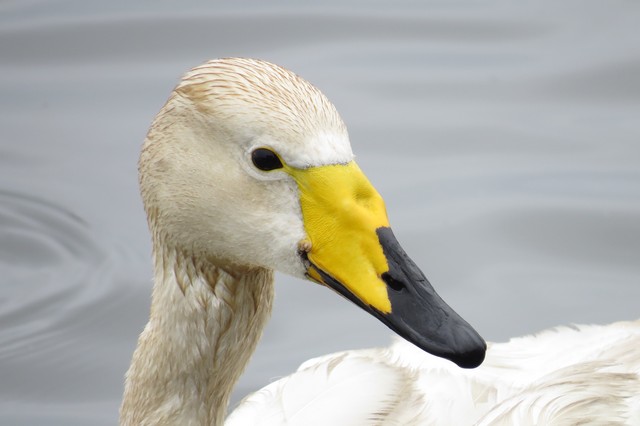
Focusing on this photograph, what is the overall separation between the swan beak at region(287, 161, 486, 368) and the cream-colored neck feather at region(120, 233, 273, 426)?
291mm

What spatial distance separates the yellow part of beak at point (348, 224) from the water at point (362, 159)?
1945 millimetres

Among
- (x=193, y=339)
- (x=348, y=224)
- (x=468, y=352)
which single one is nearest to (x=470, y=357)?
(x=468, y=352)

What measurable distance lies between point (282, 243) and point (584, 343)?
149 cm

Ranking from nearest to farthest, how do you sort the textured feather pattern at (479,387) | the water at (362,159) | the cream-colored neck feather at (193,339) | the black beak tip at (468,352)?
1. the black beak tip at (468,352)
2. the cream-colored neck feather at (193,339)
3. the textured feather pattern at (479,387)
4. the water at (362,159)

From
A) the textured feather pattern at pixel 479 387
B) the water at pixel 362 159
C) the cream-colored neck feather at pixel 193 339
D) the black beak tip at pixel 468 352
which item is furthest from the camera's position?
the water at pixel 362 159

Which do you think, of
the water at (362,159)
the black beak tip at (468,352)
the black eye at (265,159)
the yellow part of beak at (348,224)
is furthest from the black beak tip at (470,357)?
the water at (362,159)

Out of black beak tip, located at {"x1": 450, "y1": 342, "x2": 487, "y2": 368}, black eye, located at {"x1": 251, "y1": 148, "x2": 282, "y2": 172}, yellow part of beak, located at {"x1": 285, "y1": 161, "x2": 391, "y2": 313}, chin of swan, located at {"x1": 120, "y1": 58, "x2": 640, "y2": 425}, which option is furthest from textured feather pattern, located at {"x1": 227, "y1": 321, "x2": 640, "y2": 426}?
black eye, located at {"x1": 251, "y1": 148, "x2": 282, "y2": 172}

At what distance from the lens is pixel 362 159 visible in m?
5.44

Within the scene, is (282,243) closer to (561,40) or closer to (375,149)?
(375,149)

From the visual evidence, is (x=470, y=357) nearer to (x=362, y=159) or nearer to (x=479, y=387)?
(x=479, y=387)

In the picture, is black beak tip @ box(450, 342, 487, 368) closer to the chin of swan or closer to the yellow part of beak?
the chin of swan

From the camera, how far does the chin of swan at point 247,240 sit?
8.43 ft

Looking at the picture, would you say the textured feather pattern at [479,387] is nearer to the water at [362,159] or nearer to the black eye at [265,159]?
the water at [362,159]

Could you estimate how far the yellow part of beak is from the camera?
257 centimetres
